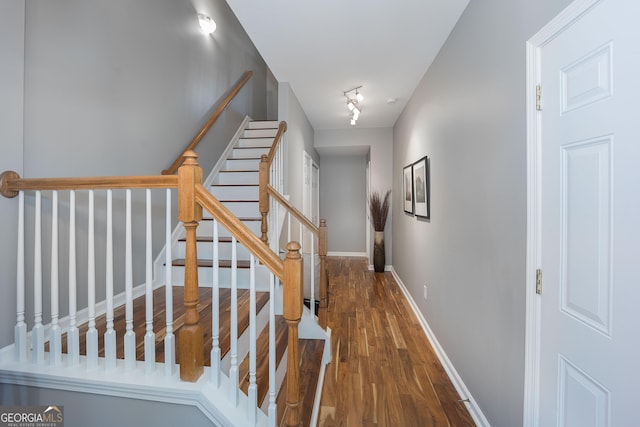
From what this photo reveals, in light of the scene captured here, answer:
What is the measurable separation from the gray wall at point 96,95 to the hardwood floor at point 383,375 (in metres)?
1.85

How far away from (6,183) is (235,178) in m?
2.37

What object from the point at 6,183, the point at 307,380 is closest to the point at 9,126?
the point at 6,183

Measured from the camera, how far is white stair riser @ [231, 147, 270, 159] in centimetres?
407

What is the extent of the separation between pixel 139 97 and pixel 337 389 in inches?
112

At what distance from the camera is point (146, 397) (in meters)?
1.28

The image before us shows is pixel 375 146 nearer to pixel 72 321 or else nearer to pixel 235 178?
pixel 235 178

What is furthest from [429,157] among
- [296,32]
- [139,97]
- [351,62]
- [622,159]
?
[139,97]

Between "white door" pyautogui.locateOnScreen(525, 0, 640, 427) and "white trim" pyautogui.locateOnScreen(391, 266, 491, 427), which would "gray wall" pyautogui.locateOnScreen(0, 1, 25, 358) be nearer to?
"white door" pyautogui.locateOnScreen(525, 0, 640, 427)

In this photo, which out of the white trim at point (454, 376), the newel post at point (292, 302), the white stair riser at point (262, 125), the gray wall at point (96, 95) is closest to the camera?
the newel post at point (292, 302)

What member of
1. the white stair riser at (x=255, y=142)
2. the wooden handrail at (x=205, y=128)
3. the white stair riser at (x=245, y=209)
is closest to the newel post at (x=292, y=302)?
the wooden handrail at (x=205, y=128)

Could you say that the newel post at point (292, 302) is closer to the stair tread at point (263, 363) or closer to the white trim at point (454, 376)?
the stair tread at point (263, 363)

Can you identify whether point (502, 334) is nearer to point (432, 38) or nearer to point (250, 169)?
point (432, 38)

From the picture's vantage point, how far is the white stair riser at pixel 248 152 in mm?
4071

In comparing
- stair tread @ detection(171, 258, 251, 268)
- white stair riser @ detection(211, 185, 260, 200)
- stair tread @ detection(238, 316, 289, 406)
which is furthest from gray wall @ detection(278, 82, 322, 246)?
stair tread @ detection(238, 316, 289, 406)
